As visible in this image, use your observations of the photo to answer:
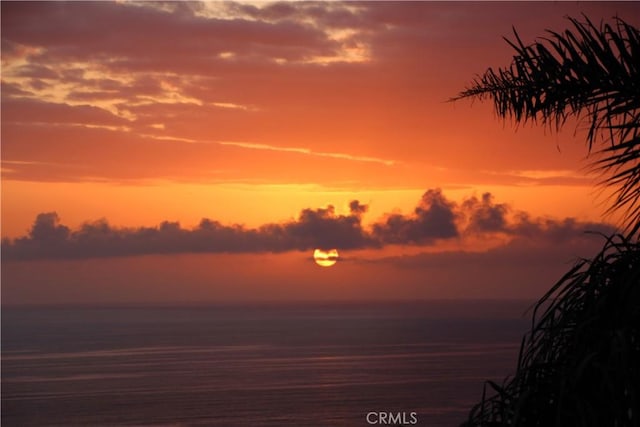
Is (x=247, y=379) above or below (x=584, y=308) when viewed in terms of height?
below

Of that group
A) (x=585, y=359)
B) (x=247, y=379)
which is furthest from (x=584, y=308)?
(x=247, y=379)

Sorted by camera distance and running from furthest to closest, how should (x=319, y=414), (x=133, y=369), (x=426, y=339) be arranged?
(x=426, y=339)
(x=133, y=369)
(x=319, y=414)

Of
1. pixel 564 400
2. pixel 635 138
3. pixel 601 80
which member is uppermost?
pixel 601 80

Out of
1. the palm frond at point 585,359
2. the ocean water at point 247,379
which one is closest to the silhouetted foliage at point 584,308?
the palm frond at point 585,359

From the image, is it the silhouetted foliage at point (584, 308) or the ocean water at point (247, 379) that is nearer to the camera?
the silhouetted foliage at point (584, 308)

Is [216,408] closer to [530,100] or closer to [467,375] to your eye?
[467,375]

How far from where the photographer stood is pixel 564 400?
369cm

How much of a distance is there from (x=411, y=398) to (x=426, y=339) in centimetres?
7376

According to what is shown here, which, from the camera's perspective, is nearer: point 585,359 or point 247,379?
point 585,359

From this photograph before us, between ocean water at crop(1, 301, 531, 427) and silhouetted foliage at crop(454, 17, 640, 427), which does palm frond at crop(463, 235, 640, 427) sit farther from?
ocean water at crop(1, 301, 531, 427)

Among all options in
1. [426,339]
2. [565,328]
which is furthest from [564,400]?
[426,339]

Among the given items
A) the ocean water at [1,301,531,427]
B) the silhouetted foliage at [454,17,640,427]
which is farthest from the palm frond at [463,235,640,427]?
the ocean water at [1,301,531,427]

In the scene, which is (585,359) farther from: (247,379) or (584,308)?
(247,379)

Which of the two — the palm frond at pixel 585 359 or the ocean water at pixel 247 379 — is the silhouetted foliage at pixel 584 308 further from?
the ocean water at pixel 247 379
